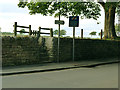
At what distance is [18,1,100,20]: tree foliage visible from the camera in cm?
1708

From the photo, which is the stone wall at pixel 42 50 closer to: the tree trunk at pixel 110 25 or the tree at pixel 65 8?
the tree at pixel 65 8

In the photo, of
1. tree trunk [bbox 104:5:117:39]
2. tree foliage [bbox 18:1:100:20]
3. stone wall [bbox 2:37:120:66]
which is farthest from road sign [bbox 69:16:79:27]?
tree trunk [bbox 104:5:117:39]

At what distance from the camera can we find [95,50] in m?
16.7

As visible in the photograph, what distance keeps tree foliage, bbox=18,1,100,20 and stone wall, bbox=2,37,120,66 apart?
3132 millimetres

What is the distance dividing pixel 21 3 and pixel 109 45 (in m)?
9.65

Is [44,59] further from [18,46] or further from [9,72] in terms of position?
[9,72]

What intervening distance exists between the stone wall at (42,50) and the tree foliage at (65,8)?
10.3 ft

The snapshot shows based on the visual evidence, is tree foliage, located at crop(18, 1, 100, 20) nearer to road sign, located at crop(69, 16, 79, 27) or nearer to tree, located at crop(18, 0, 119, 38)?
tree, located at crop(18, 0, 119, 38)

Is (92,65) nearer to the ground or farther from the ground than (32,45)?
nearer to the ground

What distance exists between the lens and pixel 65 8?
17.1 metres

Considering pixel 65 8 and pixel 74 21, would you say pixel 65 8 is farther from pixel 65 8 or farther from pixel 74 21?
pixel 74 21

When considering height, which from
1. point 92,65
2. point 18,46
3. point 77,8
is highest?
point 77,8

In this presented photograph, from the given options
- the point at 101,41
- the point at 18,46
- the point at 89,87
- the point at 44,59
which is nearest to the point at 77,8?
the point at 101,41

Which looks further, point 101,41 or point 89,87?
point 101,41
